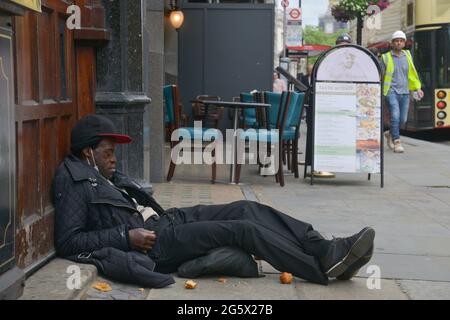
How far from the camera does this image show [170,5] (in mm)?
15227

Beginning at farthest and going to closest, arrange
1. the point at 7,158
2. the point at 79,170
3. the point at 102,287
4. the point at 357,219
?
the point at 357,219 < the point at 79,170 < the point at 102,287 < the point at 7,158

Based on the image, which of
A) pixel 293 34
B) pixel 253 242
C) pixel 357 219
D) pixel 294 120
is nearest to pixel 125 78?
pixel 253 242

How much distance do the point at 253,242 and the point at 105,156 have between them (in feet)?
3.45

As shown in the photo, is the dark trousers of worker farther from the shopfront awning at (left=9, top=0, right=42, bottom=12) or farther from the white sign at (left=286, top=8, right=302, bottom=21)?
the white sign at (left=286, top=8, right=302, bottom=21)

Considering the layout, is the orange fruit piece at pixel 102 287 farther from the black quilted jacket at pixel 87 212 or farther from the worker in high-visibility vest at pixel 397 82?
the worker in high-visibility vest at pixel 397 82

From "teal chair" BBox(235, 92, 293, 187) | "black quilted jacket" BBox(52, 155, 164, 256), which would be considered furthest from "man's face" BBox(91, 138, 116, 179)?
"teal chair" BBox(235, 92, 293, 187)

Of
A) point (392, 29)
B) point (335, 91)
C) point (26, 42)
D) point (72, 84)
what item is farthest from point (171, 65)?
point (26, 42)

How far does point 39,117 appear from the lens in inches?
181

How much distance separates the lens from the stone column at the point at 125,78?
20.1 ft

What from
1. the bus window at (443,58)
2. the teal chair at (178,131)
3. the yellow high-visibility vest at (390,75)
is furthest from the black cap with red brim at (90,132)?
the bus window at (443,58)

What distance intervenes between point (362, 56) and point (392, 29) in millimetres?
13427

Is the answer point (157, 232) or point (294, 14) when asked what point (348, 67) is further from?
point (294, 14)

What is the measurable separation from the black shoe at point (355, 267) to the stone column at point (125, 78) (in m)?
2.24

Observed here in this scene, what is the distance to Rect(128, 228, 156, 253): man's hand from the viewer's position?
4566mm
